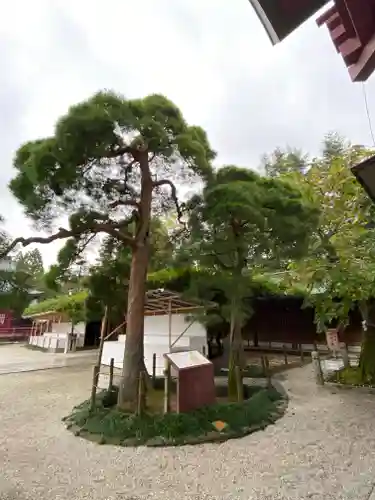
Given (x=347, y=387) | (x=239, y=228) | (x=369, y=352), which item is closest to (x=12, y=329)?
(x=239, y=228)

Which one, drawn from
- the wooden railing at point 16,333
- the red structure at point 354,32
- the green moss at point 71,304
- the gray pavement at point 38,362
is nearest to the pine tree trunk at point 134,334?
the red structure at point 354,32

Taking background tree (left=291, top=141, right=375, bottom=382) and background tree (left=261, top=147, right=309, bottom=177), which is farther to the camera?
background tree (left=261, top=147, right=309, bottom=177)

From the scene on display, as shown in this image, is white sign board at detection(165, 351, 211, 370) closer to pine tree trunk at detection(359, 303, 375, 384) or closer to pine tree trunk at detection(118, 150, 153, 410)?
pine tree trunk at detection(118, 150, 153, 410)

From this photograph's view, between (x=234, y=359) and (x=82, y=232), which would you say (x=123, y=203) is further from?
(x=234, y=359)

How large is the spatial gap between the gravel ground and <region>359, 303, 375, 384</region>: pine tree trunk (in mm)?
1198

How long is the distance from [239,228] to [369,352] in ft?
14.2

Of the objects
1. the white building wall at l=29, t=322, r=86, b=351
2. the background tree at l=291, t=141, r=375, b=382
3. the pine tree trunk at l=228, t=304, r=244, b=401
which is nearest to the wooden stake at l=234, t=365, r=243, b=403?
the pine tree trunk at l=228, t=304, r=244, b=401

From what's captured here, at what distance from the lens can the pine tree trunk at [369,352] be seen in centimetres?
782

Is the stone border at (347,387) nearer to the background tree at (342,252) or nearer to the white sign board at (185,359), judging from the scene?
the background tree at (342,252)

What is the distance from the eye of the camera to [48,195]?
6.08m

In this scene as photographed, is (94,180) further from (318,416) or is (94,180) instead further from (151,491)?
(318,416)

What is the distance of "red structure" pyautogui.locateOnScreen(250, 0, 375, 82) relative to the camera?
215 cm

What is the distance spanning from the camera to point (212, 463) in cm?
Result: 450

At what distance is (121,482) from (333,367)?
24.8 ft
